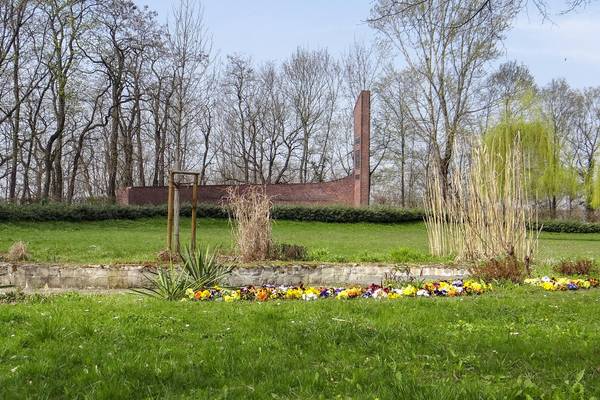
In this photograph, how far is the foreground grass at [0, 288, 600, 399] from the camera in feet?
9.64

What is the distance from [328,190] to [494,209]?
22.8 m

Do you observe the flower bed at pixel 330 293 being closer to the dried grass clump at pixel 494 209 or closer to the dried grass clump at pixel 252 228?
the dried grass clump at pixel 494 209

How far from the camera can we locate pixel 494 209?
336 inches

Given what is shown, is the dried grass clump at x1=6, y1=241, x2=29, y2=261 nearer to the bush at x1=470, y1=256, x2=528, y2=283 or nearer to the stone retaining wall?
the stone retaining wall

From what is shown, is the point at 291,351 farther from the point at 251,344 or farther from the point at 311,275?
the point at 311,275

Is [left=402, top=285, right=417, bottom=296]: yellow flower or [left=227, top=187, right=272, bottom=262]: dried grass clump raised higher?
[left=227, top=187, right=272, bottom=262]: dried grass clump

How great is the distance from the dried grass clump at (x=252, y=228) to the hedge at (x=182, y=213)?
13.3 m

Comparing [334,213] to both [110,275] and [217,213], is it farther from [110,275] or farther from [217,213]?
[110,275]

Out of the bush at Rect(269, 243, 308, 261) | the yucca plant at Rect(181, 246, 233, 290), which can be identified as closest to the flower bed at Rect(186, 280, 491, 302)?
the yucca plant at Rect(181, 246, 233, 290)

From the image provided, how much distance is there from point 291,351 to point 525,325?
2182 millimetres

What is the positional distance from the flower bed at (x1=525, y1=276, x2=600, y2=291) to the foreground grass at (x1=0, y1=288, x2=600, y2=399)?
1.43m

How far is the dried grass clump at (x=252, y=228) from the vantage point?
10.3 m

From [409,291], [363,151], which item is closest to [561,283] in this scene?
[409,291]

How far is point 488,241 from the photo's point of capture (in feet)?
28.3
